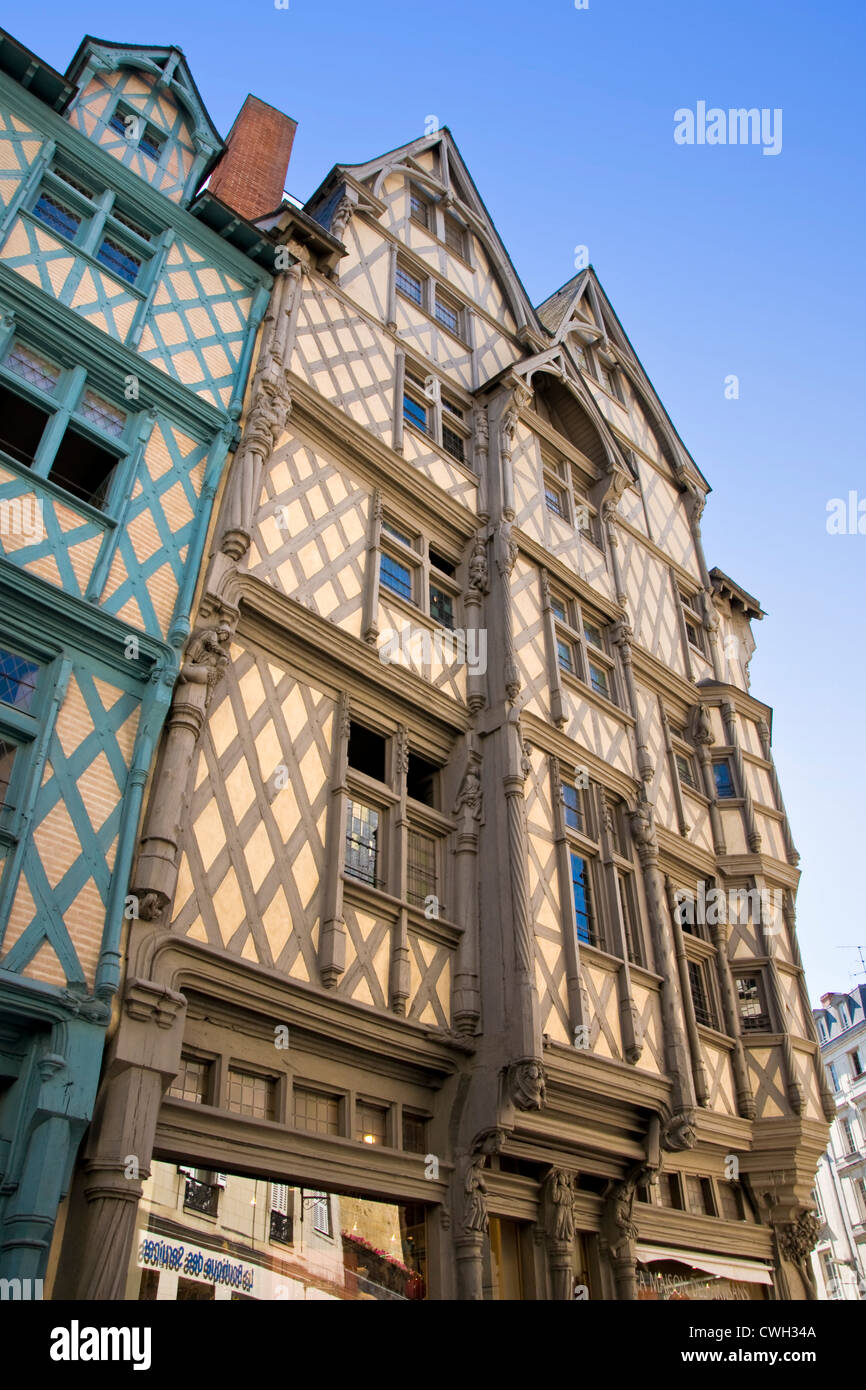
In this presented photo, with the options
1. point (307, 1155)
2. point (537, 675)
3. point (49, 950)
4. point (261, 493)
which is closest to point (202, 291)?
point (261, 493)

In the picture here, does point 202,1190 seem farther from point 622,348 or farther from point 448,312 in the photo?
point 622,348

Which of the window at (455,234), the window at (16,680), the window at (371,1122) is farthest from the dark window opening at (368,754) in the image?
the window at (455,234)

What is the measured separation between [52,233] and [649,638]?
11.9 metres

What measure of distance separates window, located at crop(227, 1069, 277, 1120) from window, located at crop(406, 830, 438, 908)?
278 centimetres

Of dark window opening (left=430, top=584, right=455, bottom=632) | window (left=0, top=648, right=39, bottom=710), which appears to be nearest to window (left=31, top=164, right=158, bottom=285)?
window (left=0, top=648, right=39, bottom=710)

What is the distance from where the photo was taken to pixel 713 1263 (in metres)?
13.2

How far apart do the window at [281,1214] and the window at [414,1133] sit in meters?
1.87

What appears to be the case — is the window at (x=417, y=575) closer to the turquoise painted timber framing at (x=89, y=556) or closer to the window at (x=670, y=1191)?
the turquoise painted timber framing at (x=89, y=556)

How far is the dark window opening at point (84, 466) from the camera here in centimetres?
1048

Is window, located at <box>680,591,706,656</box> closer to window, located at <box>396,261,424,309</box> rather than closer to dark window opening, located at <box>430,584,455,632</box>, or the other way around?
dark window opening, located at <box>430,584,455,632</box>

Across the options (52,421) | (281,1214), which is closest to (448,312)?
(52,421)

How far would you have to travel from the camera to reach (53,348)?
10.2 meters

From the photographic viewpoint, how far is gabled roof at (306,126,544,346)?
18.1 m
